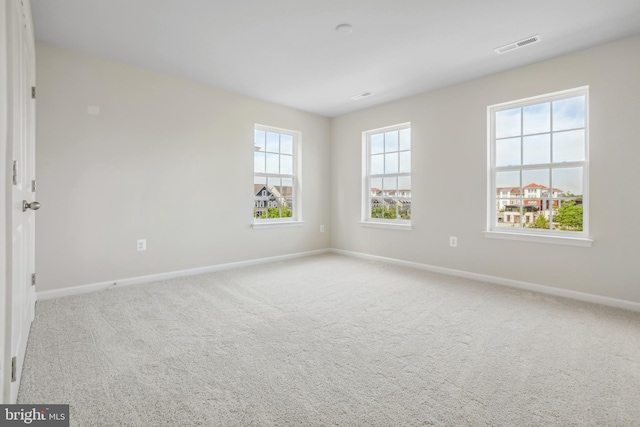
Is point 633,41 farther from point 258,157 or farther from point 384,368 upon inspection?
point 258,157

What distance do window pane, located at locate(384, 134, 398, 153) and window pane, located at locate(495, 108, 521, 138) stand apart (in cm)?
140

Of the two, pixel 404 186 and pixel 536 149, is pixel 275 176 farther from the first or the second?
pixel 536 149

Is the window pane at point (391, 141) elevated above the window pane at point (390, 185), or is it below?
above

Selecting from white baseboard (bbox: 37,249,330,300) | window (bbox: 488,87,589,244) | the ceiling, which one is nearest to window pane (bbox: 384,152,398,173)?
the ceiling

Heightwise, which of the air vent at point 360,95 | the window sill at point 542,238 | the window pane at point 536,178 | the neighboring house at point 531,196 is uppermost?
the air vent at point 360,95

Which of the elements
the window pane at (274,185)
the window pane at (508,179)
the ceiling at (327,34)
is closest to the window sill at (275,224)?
the window pane at (274,185)

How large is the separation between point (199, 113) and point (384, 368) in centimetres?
359

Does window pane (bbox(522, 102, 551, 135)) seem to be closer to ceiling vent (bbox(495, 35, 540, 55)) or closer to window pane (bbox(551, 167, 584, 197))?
window pane (bbox(551, 167, 584, 197))

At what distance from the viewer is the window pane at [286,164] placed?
16.5ft

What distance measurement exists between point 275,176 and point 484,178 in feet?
9.50

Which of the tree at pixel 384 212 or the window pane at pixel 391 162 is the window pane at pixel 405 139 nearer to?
the window pane at pixel 391 162

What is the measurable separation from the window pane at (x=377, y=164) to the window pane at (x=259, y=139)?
1754mm

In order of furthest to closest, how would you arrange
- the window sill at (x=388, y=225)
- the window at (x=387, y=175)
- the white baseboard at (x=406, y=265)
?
the window at (x=387, y=175) < the window sill at (x=388, y=225) < the white baseboard at (x=406, y=265)

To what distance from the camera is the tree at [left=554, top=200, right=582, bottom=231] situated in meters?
3.17
